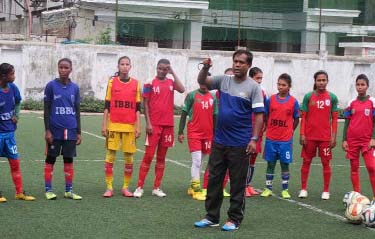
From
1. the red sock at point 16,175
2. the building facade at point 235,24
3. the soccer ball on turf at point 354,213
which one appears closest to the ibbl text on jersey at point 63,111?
the red sock at point 16,175

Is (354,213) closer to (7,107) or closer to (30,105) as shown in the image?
(7,107)

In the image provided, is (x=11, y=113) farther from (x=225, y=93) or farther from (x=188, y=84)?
(x=188, y=84)

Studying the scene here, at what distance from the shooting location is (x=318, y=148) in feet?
33.9

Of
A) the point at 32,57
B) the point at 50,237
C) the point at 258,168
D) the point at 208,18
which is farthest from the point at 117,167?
the point at 208,18

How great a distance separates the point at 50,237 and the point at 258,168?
6.83 metres

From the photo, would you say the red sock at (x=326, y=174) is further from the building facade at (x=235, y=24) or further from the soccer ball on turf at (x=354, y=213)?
the building facade at (x=235, y=24)

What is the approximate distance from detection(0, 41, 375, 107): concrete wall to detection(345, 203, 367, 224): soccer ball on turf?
17.9 m

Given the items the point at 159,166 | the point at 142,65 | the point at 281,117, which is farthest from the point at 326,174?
the point at 142,65

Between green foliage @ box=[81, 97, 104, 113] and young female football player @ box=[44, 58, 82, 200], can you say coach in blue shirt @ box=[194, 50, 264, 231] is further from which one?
green foliage @ box=[81, 97, 104, 113]

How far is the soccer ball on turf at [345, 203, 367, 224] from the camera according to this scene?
8188 millimetres

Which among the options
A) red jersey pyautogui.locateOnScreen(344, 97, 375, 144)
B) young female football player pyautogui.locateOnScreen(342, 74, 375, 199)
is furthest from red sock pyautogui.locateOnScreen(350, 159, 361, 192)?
red jersey pyautogui.locateOnScreen(344, 97, 375, 144)

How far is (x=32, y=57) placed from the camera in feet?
90.0

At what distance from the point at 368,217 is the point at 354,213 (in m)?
0.17

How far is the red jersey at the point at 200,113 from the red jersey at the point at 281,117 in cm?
84
